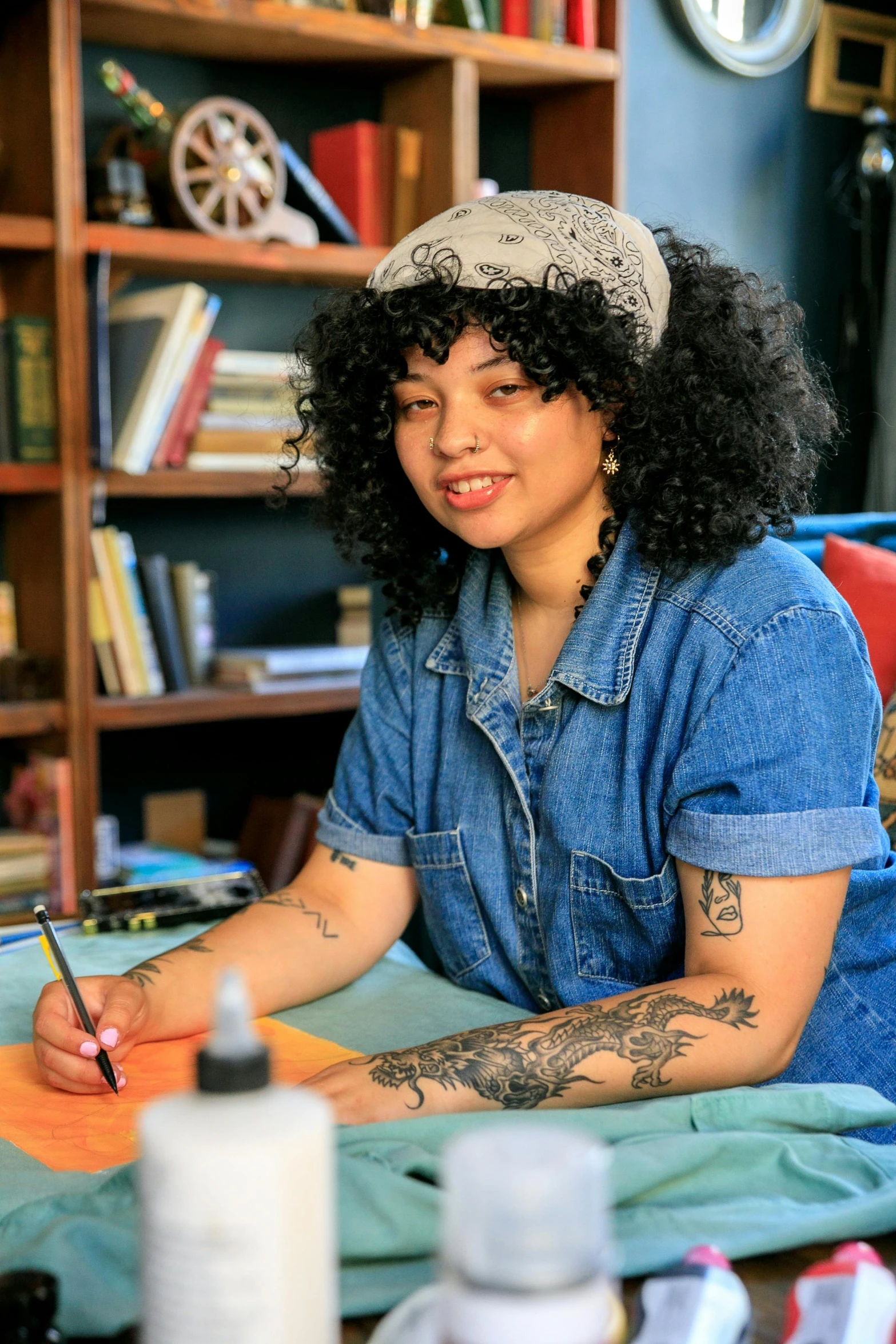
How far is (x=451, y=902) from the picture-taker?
1.35 metres

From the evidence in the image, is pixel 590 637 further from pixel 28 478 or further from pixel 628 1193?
pixel 28 478

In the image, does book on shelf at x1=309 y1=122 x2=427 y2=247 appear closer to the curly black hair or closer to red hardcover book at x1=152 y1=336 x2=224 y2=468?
red hardcover book at x1=152 y1=336 x2=224 y2=468

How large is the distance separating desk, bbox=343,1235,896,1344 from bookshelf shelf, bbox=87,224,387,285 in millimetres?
2035

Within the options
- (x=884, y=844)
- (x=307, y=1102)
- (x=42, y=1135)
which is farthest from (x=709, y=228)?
(x=307, y=1102)

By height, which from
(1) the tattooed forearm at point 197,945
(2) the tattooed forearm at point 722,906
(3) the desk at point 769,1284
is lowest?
(1) the tattooed forearm at point 197,945

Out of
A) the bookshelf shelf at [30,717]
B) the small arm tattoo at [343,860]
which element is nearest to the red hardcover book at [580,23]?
the bookshelf shelf at [30,717]

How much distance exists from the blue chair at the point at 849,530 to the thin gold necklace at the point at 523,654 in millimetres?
559

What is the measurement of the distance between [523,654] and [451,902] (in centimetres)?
25

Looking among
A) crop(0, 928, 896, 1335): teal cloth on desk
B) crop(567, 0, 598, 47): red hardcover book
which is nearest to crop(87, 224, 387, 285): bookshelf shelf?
crop(567, 0, 598, 47): red hardcover book

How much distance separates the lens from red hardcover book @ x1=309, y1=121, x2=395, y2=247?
2.80 meters

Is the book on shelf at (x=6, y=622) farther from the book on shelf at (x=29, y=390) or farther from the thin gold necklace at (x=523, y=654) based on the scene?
the thin gold necklace at (x=523, y=654)

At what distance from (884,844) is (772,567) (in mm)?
247

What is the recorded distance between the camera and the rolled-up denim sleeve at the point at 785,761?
105cm

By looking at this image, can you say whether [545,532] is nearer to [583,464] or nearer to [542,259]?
[583,464]
